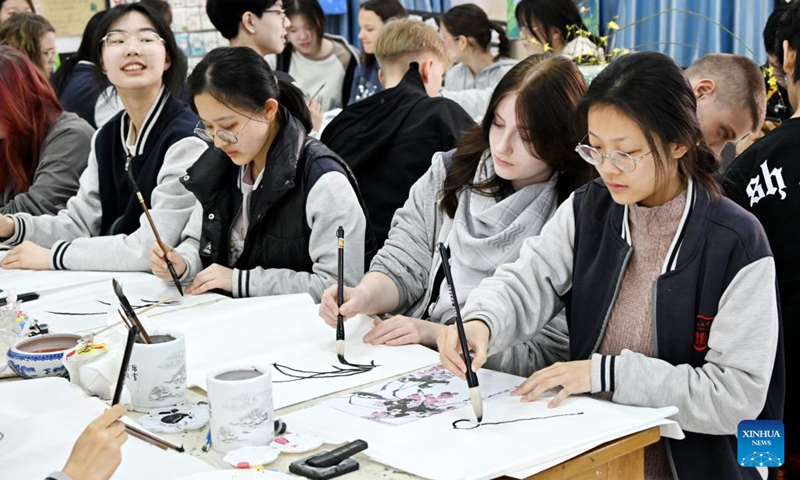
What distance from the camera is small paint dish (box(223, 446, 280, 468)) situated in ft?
3.72

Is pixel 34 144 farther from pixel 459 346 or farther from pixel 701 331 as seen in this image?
pixel 701 331

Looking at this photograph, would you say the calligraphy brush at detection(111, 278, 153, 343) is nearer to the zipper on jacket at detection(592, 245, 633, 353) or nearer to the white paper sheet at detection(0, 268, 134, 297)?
the zipper on jacket at detection(592, 245, 633, 353)

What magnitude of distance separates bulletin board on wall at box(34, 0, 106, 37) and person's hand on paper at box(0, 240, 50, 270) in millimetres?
4001

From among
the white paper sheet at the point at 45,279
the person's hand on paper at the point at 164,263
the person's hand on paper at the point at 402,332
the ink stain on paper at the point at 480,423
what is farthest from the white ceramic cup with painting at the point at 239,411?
the white paper sheet at the point at 45,279

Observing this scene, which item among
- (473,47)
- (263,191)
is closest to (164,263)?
(263,191)

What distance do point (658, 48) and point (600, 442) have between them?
452 cm

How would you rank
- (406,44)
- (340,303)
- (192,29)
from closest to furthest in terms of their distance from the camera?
1. (340,303)
2. (406,44)
3. (192,29)

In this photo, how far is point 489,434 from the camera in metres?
1.21

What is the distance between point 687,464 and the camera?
1.36 metres

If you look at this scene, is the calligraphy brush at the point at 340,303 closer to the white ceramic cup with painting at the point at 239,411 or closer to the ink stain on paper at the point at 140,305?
the white ceramic cup with painting at the point at 239,411

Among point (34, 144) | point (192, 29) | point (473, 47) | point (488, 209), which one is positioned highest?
point (192, 29)

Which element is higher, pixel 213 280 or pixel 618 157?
pixel 618 157

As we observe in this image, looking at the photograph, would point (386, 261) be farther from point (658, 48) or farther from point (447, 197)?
point (658, 48)

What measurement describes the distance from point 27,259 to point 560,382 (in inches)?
64.8
